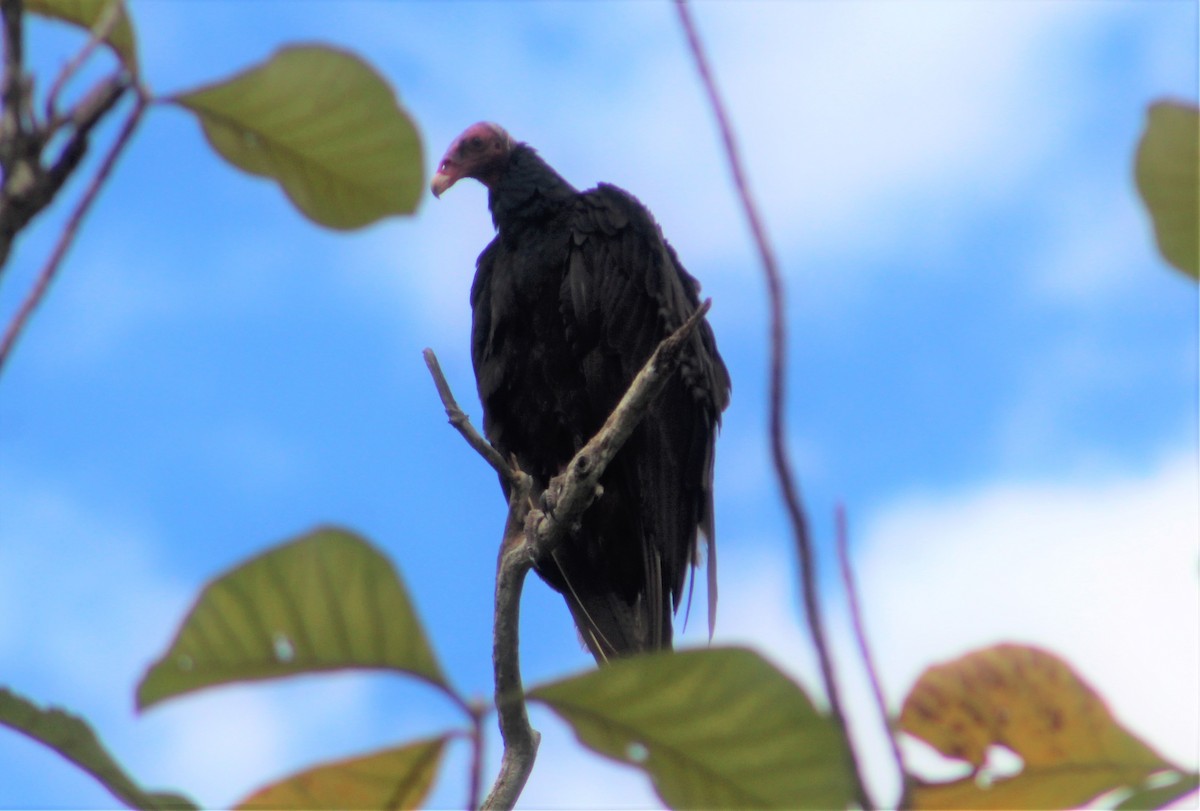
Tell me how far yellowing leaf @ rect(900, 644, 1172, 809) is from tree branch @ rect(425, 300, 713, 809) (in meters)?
1.43

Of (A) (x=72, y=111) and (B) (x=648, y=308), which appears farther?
(B) (x=648, y=308)

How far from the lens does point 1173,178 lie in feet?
3.17

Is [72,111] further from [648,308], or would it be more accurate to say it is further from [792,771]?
[648,308]

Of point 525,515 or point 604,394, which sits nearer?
point 525,515

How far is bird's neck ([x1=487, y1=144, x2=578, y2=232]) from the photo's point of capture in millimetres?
5277

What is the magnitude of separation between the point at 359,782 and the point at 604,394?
12.5 ft

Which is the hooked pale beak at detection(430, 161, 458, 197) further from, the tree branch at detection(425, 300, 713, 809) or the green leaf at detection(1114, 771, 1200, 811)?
the green leaf at detection(1114, 771, 1200, 811)

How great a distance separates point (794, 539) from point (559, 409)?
4135 millimetres

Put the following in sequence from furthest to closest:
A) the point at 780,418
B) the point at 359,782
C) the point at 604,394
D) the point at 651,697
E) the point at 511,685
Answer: the point at 604,394
the point at 511,685
the point at 359,782
the point at 651,697
the point at 780,418

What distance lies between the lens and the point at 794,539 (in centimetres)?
72

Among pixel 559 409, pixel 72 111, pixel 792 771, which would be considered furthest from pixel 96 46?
pixel 559 409

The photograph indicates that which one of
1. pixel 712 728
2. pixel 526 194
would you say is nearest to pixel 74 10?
pixel 712 728

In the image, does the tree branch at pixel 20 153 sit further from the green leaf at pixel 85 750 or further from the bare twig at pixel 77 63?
the green leaf at pixel 85 750

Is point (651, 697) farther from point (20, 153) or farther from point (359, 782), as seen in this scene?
point (20, 153)
